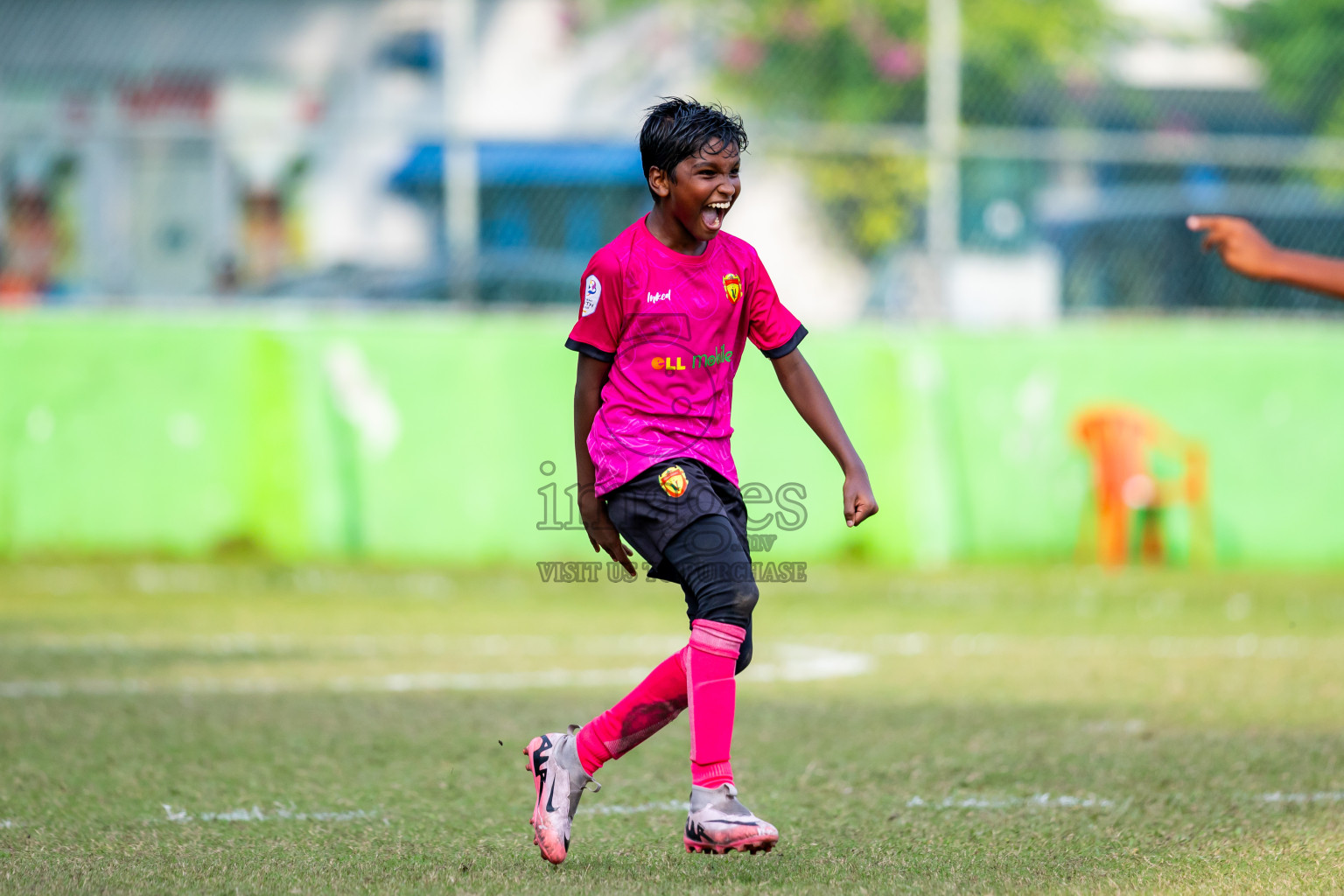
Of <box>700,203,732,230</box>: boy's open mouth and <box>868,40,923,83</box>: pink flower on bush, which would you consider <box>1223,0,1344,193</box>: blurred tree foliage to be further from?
<box>700,203,732,230</box>: boy's open mouth

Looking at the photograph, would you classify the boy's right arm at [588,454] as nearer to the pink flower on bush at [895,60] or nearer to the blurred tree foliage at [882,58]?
the blurred tree foliage at [882,58]

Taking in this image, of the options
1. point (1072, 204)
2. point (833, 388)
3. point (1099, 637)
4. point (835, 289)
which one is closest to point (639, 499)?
point (1099, 637)

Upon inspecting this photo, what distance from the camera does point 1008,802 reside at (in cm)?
465

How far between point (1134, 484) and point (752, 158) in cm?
338

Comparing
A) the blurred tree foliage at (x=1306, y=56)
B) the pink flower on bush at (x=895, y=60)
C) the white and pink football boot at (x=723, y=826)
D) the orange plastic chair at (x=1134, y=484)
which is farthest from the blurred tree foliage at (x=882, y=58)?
the white and pink football boot at (x=723, y=826)

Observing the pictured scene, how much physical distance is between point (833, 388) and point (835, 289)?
3.60 feet

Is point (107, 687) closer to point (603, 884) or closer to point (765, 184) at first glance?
point (603, 884)

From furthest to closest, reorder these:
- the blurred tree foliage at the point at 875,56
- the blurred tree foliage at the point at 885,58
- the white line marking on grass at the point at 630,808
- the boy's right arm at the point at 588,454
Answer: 1. the blurred tree foliage at the point at 875,56
2. the blurred tree foliage at the point at 885,58
3. the white line marking on grass at the point at 630,808
4. the boy's right arm at the point at 588,454

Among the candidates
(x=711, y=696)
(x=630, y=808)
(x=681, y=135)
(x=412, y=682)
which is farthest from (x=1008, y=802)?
(x=412, y=682)

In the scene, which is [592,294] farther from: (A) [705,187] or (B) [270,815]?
(B) [270,815]

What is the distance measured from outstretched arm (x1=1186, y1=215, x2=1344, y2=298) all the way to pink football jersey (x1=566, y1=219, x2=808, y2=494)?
1.17 meters

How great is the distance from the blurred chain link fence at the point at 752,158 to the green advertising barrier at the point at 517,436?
68 cm

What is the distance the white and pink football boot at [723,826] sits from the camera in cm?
370

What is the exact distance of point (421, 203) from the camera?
41.5 feet
